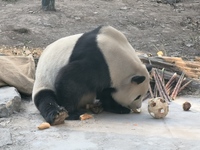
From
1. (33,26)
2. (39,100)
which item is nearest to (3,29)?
(33,26)

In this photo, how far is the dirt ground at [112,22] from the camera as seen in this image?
8898mm

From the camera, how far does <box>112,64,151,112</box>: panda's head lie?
197 inches

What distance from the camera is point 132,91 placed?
16.8 ft

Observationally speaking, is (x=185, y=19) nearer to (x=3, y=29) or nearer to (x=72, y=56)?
A: (x=3, y=29)

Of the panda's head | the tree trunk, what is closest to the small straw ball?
the panda's head

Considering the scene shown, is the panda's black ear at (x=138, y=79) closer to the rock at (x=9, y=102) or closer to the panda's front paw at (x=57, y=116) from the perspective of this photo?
the panda's front paw at (x=57, y=116)

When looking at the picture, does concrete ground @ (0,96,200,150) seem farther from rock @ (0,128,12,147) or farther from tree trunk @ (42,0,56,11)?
tree trunk @ (42,0,56,11)

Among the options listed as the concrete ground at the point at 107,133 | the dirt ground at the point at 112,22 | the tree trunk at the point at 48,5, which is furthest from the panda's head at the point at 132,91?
the tree trunk at the point at 48,5

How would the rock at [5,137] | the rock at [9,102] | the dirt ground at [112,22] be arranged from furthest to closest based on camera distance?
the dirt ground at [112,22], the rock at [9,102], the rock at [5,137]

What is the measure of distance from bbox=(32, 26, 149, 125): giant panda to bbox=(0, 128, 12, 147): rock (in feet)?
1.67

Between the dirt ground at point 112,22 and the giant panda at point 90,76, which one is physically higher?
the giant panda at point 90,76

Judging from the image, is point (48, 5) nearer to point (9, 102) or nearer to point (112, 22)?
point (112, 22)

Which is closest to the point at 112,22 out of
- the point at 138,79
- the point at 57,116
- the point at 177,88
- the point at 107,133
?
the point at 177,88

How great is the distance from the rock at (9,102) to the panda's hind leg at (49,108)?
0.20 m
